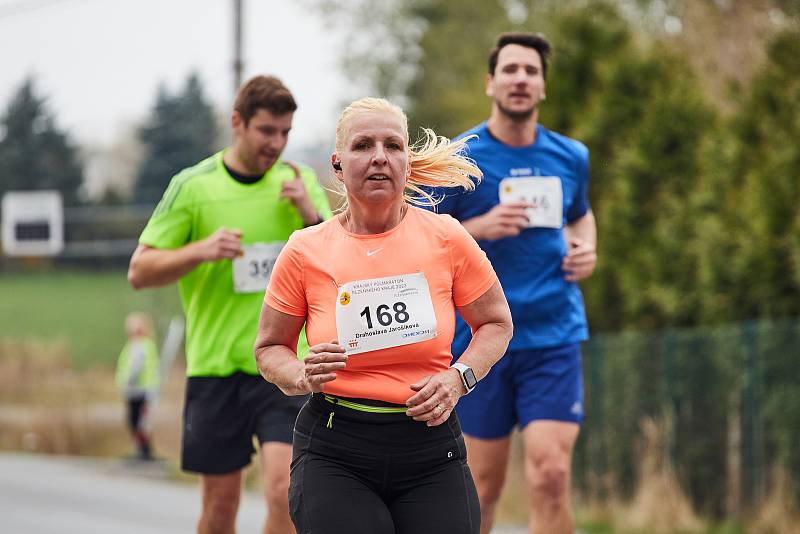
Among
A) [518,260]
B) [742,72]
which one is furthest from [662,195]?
[518,260]

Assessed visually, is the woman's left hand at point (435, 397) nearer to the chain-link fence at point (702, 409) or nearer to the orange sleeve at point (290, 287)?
the orange sleeve at point (290, 287)

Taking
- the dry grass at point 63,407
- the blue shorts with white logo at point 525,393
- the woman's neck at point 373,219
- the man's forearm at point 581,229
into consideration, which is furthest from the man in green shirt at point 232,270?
the dry grass at point 63,407

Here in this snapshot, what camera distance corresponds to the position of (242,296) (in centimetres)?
659

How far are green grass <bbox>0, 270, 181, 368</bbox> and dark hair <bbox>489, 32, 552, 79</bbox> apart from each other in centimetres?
2351

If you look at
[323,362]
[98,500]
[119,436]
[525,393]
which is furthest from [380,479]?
[119,436]

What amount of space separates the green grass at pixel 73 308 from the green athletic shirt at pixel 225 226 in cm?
2337

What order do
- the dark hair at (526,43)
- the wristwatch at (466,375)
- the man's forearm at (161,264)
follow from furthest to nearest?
the dark hair at (526,43) < the man's forearm at (161,264) < the wristwatch at (466,375)

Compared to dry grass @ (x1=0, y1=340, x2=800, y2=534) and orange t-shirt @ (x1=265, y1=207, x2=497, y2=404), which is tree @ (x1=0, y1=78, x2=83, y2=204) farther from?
orange t-shirt @ (x1=265, y1=207, x2=497, y2=404)

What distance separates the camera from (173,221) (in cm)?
657

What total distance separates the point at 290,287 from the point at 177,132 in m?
22.6

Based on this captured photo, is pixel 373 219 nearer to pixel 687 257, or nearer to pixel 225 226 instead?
pixel 225 226

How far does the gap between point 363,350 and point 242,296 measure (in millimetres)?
2185

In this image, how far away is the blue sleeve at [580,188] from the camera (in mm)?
6777

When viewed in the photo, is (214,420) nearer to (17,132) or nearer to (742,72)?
(742,72)
